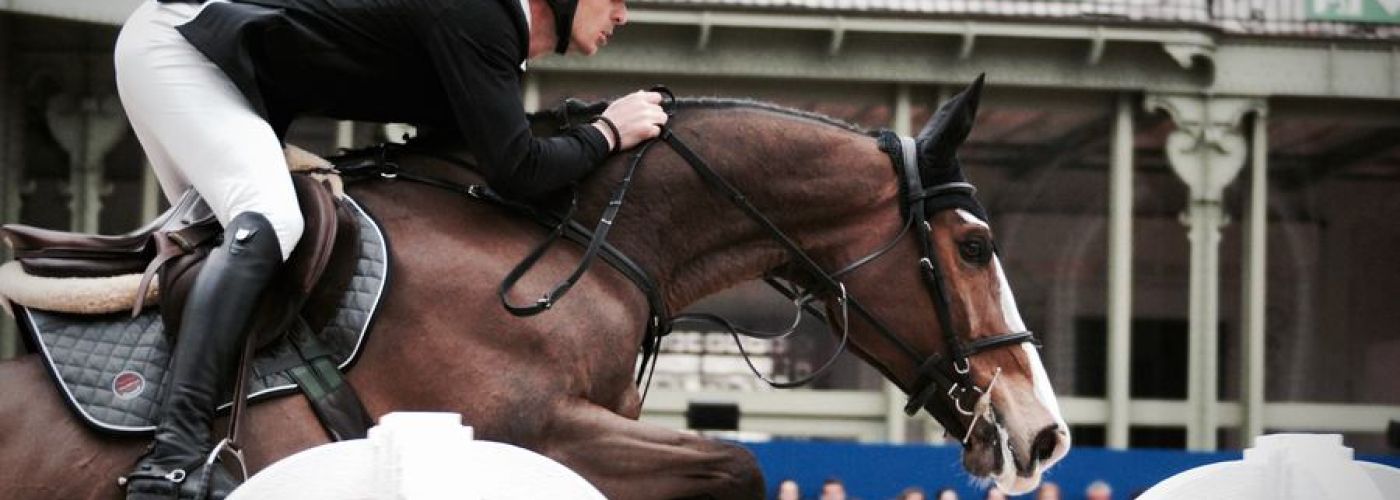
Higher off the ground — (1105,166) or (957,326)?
(1105,166)

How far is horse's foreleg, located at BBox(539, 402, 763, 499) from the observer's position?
4293 mm

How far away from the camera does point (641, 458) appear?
4355 mm

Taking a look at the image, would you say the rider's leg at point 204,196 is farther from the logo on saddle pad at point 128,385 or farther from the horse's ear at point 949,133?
the horse's ear at point 949,133

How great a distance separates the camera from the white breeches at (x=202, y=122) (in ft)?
13.6

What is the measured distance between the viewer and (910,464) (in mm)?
13102

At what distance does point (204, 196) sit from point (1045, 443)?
213cm

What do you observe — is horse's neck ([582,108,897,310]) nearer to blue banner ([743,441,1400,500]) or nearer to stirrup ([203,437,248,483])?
stirrup ([203,437,248,483])

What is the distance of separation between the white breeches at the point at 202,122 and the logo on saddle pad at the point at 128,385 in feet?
1.25

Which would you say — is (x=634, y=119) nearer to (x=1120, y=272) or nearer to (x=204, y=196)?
(x=204, y=196)

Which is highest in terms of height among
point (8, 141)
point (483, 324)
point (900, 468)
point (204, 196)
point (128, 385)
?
point (8, 141)

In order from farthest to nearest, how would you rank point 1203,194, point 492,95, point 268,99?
1. point 1203,194
2. point 268,99
3. point 492,95

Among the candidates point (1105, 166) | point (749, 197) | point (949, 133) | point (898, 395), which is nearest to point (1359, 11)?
point (1105, 166)

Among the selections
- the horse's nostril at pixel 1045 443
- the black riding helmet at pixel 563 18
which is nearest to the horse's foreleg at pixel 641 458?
the horse's nostril at pixel 1045 443

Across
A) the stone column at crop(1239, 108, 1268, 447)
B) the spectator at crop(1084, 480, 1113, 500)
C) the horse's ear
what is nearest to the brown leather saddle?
the horse's ear
